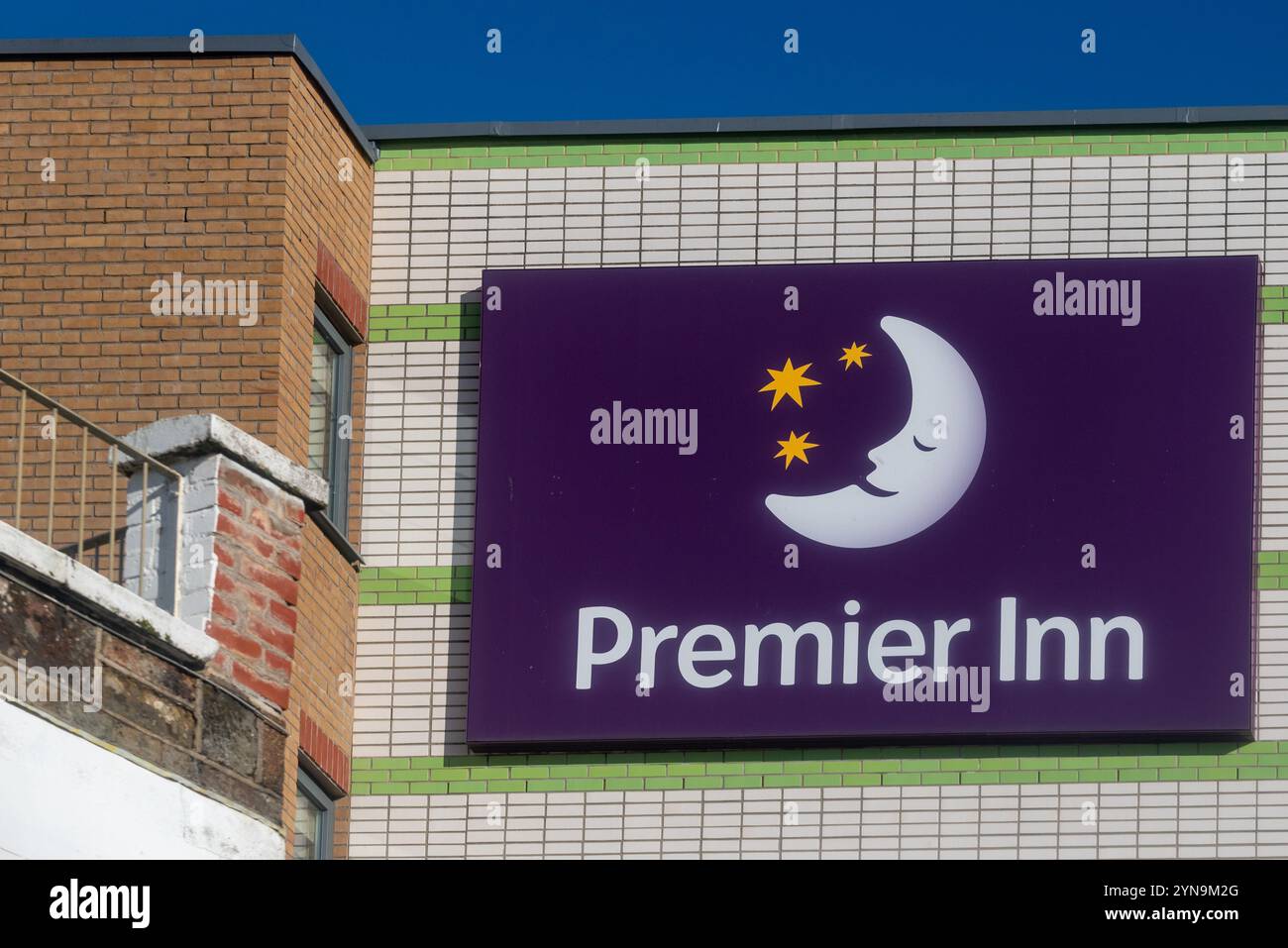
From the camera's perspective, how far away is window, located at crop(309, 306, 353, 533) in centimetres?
1630

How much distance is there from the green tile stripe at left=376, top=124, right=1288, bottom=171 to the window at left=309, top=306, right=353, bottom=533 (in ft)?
4.45

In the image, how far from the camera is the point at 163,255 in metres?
15.4

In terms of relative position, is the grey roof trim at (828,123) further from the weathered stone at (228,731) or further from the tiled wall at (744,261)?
the weathered stone at (228,731)

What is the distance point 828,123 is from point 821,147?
16 centimetres

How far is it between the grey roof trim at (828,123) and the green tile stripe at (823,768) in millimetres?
3984

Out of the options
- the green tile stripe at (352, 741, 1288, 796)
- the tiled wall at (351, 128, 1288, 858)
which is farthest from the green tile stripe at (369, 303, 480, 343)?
the green tile stripe at (352, 741, 1288, 796)

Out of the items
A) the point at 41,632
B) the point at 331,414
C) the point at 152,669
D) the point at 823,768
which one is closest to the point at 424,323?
the point at 331,414

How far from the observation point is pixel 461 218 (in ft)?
55.5

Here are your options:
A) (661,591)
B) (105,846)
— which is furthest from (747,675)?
(105,846)

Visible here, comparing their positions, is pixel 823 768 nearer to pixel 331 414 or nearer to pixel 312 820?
pixel 312 820

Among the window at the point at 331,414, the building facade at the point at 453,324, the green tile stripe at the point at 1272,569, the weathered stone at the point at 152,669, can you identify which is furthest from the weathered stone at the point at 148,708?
the green tile stripe at the point at 1272,569

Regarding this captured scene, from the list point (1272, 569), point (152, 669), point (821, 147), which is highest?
point (821, 147)

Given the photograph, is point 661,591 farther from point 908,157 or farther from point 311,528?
point 908,157

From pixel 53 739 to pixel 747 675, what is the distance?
6079mm
